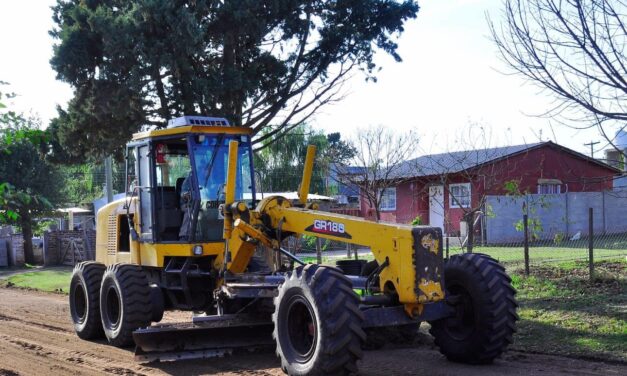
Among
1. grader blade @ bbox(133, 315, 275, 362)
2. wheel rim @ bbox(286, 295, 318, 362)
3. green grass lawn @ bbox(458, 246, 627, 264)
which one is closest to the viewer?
wheel rim @ bbox(286, 295, 318, 362)

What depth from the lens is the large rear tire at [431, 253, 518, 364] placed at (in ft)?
25.3

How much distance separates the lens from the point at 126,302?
9922mm

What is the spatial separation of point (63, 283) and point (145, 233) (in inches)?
514

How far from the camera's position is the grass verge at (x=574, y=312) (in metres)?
8.88

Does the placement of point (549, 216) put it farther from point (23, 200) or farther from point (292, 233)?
point (23, 200)

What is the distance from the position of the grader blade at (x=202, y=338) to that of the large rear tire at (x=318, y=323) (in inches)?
56.9

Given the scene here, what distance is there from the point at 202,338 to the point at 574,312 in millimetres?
5578

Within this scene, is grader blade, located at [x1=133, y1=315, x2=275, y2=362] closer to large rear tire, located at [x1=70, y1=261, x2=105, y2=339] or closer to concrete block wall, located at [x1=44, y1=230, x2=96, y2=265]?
large rear tire, located at [x1=70, y1=261, x2=105, y2=339]

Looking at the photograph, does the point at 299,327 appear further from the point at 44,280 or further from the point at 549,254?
the point at 44,280

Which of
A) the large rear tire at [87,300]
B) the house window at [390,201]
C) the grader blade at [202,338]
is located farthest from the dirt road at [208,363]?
the house window at [390,201]

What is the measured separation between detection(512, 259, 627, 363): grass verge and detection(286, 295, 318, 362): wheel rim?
3157 mm

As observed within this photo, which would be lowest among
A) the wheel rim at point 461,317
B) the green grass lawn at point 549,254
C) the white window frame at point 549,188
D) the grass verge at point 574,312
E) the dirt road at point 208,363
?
the dirt road at point 208,363

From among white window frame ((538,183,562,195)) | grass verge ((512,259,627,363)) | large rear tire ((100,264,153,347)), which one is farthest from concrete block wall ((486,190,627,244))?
large rear tire ((100,264,153,347))

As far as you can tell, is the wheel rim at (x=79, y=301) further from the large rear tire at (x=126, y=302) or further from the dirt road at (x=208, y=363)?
the large rear tire at (x=126, y=302)
